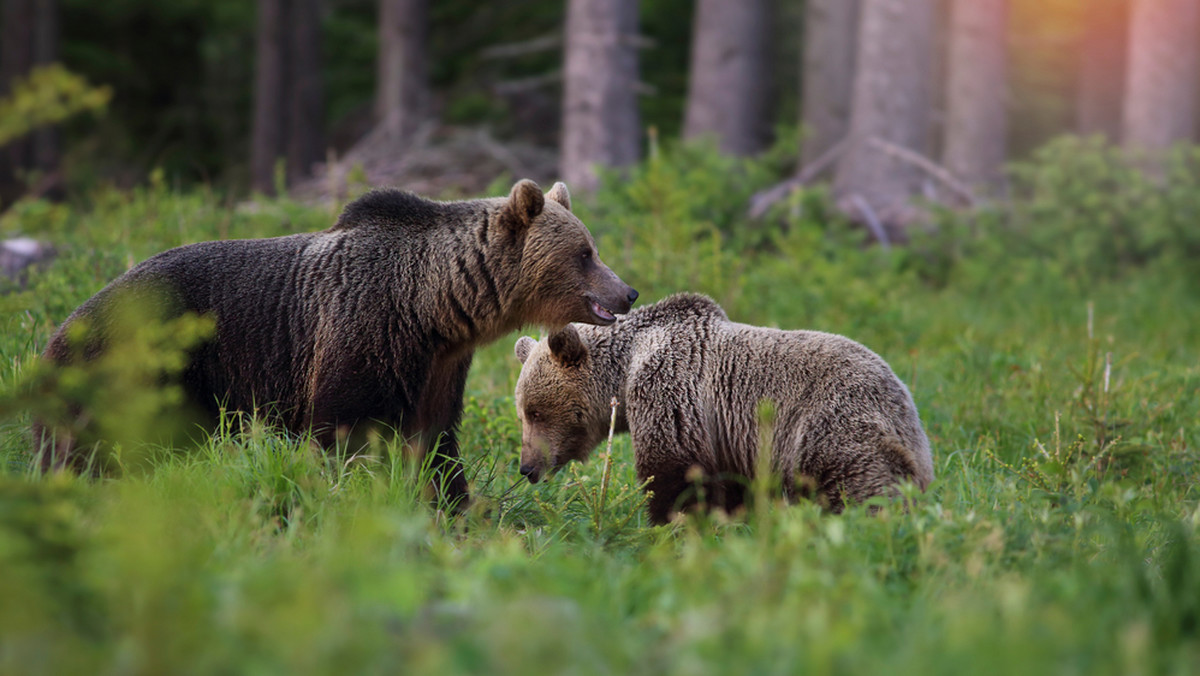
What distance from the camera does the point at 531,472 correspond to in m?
5.42

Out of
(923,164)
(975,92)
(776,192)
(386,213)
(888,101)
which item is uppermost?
(975,92)

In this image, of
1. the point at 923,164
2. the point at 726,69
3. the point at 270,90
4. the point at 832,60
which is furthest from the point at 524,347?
the point at 270,90

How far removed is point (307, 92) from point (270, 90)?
645mm

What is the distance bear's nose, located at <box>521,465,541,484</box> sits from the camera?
214 inches

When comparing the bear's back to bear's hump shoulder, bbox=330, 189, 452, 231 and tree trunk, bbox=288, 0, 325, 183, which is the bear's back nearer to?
bear's hump shoulder, bbox=330, 189, 452, 231

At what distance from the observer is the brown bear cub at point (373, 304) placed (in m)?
4.87

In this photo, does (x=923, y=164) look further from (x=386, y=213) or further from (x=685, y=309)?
(x=386, y=213)

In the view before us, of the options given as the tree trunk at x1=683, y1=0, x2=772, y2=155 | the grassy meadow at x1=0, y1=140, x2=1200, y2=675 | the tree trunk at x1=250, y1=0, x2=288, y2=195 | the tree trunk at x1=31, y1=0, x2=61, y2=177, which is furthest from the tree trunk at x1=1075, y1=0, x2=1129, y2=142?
the tree trunk at x1=31, y1=0, x2=61, y2=177

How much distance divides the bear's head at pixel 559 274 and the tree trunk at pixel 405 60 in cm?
1257

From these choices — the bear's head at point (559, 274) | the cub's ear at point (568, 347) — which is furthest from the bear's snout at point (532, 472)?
the bear's head at point (559, 274)

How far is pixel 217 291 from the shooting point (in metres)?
5.09

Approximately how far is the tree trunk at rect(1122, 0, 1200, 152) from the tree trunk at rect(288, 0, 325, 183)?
12961 mm

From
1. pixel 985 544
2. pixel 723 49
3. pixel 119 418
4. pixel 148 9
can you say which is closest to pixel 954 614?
pixel 985 544

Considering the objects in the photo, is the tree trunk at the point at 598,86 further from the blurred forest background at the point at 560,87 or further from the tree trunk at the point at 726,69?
the tree trunk at the point at 726,69
